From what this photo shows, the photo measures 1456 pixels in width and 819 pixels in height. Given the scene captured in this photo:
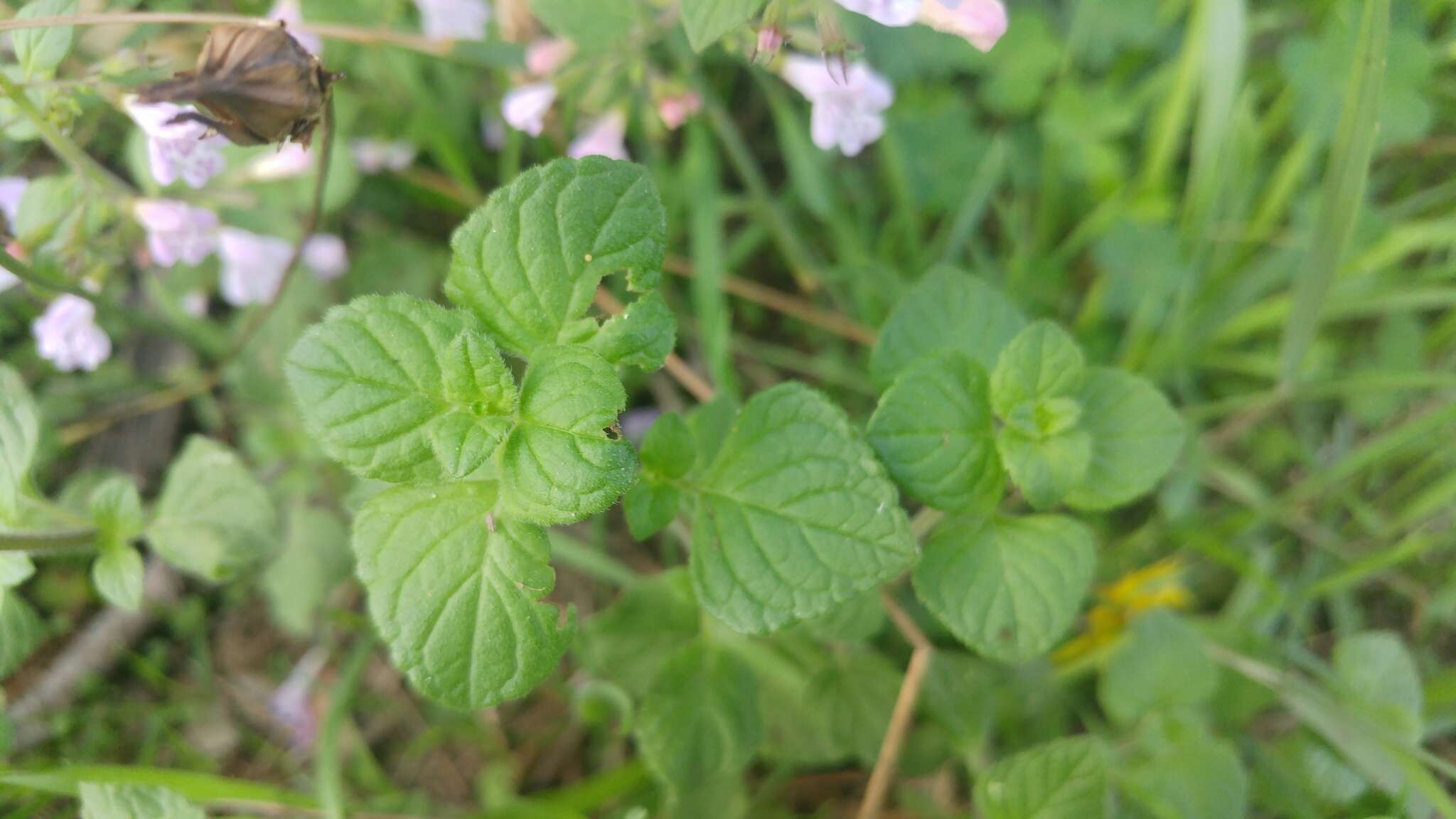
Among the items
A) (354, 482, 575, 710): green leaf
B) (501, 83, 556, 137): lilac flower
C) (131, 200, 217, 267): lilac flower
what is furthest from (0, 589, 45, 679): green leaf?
(501, 83, 556, 137): lilac flower

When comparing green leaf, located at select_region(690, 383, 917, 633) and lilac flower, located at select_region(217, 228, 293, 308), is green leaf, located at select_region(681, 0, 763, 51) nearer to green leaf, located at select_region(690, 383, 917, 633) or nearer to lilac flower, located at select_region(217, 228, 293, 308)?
green leaf, located at select_region(690, 383, 917, 633)

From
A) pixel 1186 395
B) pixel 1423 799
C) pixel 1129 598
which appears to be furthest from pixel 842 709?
pixel 1186 395

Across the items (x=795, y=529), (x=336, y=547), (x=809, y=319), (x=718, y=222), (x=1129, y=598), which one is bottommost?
(x=336, y=547)

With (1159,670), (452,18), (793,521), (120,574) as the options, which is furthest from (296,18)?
(1159,670)

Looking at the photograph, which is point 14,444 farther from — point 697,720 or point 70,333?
point 697,720

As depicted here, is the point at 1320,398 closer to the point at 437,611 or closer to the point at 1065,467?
the point at 1065,467
